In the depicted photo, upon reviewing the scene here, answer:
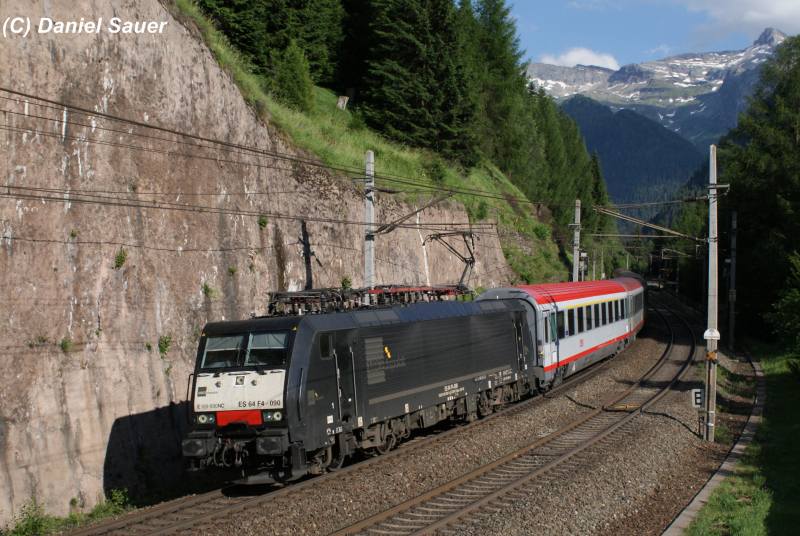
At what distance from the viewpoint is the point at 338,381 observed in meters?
14.6

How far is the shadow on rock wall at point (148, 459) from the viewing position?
1584cm

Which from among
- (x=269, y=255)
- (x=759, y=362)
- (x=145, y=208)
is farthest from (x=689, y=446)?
(x=759, y=362)

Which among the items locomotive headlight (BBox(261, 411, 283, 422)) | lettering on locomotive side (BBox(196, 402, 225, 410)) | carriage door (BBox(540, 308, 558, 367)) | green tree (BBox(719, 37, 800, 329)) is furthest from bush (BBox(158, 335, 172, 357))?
green tree (BBox(719, 37, 800, 329))

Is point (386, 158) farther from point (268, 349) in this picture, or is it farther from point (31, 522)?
point (31, 522)

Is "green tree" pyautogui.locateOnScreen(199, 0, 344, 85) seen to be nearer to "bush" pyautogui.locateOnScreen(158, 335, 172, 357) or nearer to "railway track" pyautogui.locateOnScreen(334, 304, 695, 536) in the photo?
"bush" pyautogui.locateOnScreen(158, 335, 172, 357)

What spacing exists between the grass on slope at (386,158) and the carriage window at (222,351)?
437 inches

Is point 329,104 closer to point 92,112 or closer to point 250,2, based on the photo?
point 250,2

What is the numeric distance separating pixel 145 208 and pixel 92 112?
2556 mm

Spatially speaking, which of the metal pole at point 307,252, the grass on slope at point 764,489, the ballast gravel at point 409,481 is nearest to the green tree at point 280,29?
the metal pole at point 307,252

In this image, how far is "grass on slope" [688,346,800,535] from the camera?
39.3 ft

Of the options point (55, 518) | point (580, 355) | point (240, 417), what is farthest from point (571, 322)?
point (55, 518)

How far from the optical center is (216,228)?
2066 centimetres

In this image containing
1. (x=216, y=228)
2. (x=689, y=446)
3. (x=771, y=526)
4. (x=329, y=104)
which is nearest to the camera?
(x=771, y=526)

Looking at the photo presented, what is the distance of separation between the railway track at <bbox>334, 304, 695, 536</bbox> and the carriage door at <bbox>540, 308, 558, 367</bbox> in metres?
2.50
